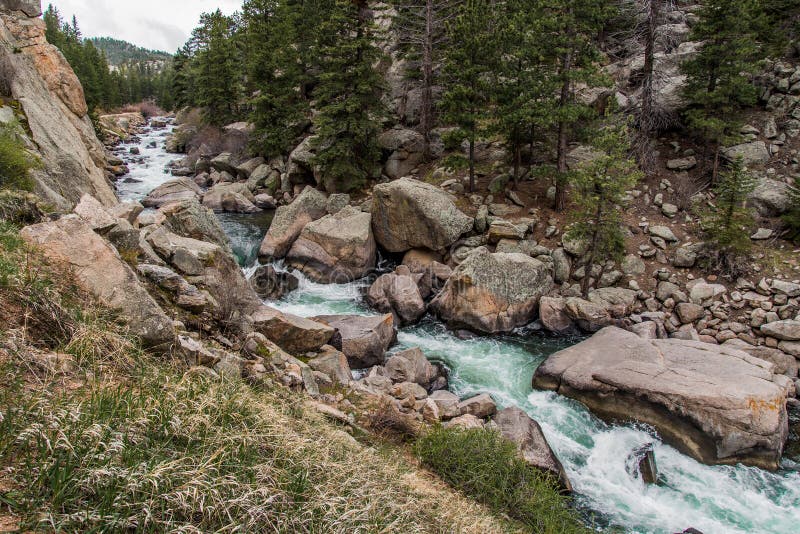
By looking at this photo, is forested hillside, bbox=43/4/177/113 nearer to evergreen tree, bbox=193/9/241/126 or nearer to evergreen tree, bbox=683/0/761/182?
evergreen tree, bbox=193/9/241/126

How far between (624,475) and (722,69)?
16546 millimetres

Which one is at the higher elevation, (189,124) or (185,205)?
(189,124)

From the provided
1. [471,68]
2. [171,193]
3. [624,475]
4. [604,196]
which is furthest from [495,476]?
[171,193]

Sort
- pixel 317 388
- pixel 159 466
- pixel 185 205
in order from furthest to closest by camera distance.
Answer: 1. pixel 185 205
2. pixel 317 388
3. pixel 159 466

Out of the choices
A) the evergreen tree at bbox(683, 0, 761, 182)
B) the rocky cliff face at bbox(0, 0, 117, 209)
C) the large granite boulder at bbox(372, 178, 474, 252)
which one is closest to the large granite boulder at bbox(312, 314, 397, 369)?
the large granite boulder at bbox(372, 178, 474, 252)

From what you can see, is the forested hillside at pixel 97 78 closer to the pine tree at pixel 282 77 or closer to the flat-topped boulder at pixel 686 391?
the pine tree at pixel 282 77

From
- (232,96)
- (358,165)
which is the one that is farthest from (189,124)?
(358,165)

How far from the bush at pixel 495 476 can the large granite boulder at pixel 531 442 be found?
0.93 meters

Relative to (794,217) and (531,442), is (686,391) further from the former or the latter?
(794,217)

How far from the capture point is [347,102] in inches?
867

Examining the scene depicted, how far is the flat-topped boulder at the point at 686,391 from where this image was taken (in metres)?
9.37

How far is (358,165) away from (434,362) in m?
14.8

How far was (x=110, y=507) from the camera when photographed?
Answer: 299 cm

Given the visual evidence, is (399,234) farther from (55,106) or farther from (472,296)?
(55,106)
